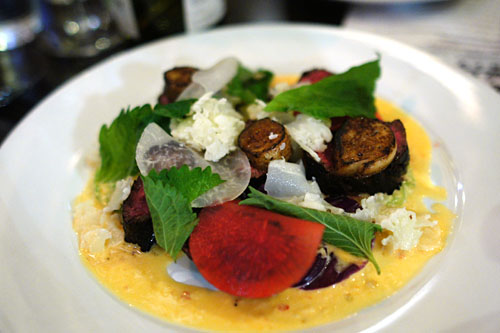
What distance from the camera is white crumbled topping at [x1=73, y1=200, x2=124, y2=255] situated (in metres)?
1.96

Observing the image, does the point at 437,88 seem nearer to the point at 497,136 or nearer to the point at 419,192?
the point at 497,136

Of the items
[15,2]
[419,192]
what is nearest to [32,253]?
[419,192]

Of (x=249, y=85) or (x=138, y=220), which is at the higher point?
(x=249, y=85)

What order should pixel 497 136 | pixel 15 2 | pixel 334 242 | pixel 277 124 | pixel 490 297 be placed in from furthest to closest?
pixel 15 2, pixel 497 136, pixel 277 124, pixel 334 242, pixel 490 297

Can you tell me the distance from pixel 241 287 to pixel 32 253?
3.06ft

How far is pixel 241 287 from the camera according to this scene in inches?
64.8

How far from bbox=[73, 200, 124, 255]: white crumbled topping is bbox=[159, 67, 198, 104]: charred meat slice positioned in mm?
709

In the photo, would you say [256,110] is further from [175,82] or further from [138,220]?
[138,220]

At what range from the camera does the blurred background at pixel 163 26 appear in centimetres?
324

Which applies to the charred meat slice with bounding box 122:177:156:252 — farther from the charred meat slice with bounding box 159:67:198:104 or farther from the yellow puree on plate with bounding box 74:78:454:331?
the charred meat slice with bounding box 159:67:198:104

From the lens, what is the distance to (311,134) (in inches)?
81.3

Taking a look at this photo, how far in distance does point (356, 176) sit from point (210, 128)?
695 millimetres

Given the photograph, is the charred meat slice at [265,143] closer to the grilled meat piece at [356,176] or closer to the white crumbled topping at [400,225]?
the grilled meat piece at [356,176]

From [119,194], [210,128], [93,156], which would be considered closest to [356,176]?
[210,128]
